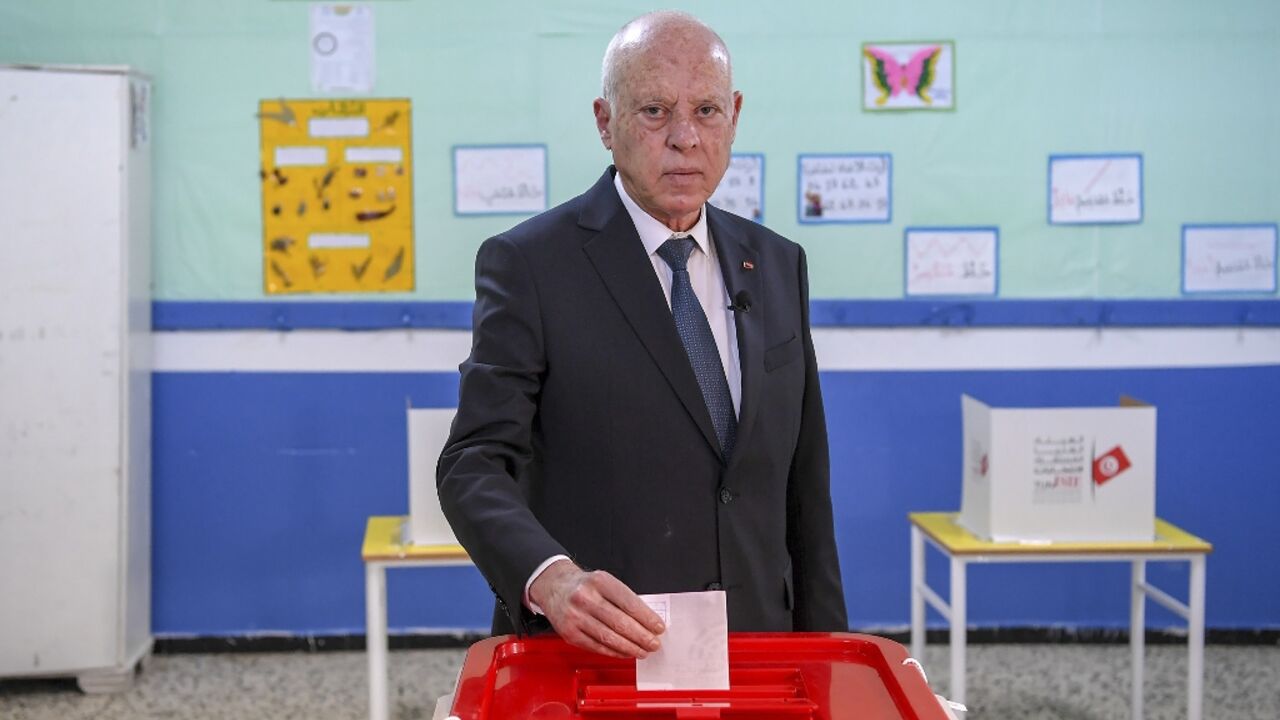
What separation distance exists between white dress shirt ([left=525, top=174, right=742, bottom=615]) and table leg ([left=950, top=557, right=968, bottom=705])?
5.33 ft

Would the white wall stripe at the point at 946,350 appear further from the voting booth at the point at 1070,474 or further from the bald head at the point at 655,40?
the bald head at the point at 655,40

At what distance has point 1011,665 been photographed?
156 inches

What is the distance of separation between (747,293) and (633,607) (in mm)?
569

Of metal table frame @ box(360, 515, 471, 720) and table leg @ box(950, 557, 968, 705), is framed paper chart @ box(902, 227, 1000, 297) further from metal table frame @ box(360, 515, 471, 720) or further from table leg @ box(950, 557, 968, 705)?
metal table frame @ box(360, 515, 471, 720)

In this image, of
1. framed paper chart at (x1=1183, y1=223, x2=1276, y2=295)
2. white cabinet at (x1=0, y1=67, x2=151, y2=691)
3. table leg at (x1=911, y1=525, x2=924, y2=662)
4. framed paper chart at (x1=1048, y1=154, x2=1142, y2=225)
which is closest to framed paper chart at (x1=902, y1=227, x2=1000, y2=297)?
framed paper chart at (x1=1048, y1=154, x2=1142, y2=225)

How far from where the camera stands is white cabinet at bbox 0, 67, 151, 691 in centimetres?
358

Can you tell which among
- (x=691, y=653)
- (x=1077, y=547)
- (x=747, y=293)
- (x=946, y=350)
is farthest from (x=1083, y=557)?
(x=691, y=653)

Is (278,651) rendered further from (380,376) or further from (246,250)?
(246,250)

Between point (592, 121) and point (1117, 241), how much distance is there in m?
1.71

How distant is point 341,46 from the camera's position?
3943mm

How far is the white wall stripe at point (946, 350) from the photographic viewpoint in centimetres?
402

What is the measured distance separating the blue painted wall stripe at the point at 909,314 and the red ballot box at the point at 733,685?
277 cm

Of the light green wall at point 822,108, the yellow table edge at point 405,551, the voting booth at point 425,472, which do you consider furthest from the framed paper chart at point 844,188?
the yellow table edge at point 405,551

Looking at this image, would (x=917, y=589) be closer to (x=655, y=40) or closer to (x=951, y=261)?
(x=951, y=261)
